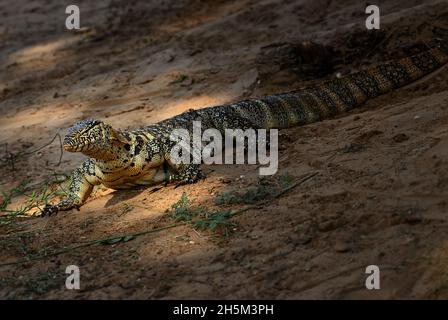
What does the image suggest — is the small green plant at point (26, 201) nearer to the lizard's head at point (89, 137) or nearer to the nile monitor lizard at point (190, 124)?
the nile monitor lizard at point (190, 124)

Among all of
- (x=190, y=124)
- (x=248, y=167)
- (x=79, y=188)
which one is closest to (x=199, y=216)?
(x=248, y=167)

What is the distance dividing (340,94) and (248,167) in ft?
6.80

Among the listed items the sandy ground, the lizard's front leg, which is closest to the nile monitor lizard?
the lizard's front leg

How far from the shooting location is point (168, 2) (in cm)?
1319

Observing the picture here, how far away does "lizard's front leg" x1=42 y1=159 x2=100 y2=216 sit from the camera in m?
6.69

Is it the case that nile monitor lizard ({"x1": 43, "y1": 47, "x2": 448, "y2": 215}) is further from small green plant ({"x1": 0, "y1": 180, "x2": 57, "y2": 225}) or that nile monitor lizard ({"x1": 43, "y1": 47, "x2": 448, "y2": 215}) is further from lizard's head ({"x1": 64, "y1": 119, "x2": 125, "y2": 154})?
small green plant ({"x1": 0, "y1": 180, "x2": 57, "y2": 225})

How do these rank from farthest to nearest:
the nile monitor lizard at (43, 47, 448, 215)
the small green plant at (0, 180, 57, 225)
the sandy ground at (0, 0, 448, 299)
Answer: the small green plant at (0, 180, 57, 225)
the nile monitor lizard at (43, 47, 448, 215)
the sandy ground at (0, 0, 448, 299)

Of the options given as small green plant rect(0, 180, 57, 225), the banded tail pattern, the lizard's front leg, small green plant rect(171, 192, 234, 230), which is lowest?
small green plant rect(0, 180, 57, 225)

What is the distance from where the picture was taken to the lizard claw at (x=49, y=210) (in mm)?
6617

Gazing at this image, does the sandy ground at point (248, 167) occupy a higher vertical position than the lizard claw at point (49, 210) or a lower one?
Answer: higher

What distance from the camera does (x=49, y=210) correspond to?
21.8ft

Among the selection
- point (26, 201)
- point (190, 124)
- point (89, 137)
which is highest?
point (89, 137)

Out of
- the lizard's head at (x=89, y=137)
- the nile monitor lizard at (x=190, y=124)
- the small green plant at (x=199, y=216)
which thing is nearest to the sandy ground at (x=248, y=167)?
the small green plant at (x=199, y=216)

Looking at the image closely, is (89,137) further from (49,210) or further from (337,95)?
(337,95)
